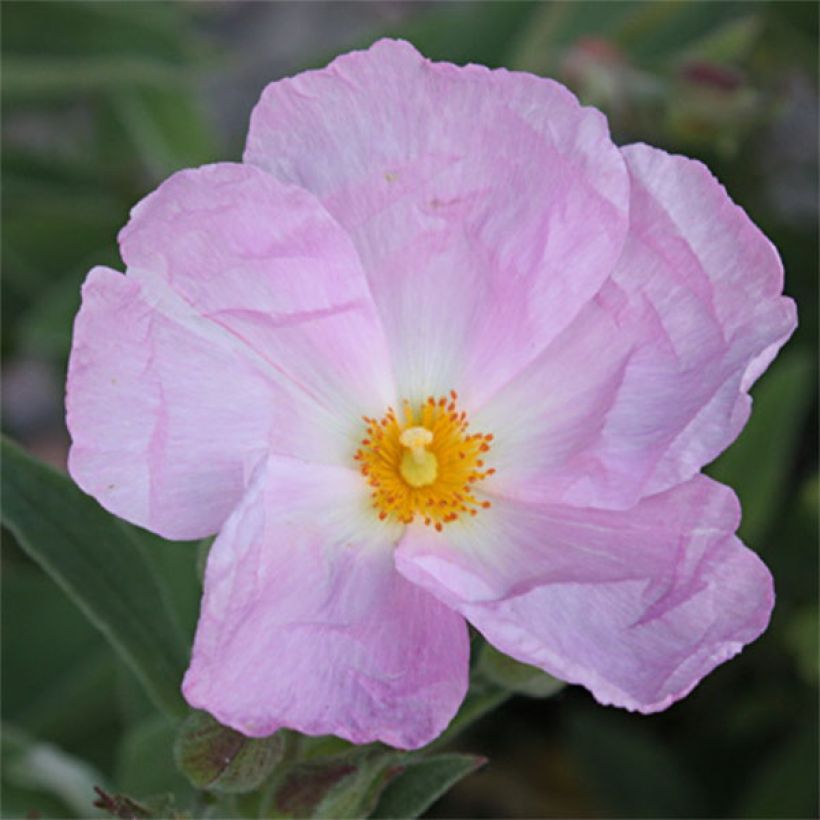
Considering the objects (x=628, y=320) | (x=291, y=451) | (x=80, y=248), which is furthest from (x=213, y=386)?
(x=80, y=248)

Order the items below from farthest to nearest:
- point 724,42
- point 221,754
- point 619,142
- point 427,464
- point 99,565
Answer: point 619,142, point 724,42, point 99,565, point 427,464, point 221,754

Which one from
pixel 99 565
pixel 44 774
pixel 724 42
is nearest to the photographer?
pixel 99 565

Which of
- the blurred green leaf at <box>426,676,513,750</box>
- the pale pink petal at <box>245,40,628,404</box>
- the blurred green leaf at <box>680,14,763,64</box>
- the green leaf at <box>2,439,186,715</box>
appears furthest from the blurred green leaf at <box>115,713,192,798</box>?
the blurred green leaf at <box>680,14,763,64</box>

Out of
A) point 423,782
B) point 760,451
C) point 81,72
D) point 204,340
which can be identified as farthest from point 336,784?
point 81,72

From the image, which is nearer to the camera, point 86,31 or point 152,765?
point 152,765

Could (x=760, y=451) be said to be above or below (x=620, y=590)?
below

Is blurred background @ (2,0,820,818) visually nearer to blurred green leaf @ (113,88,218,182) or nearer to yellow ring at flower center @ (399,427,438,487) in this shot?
blurred green leaf @ (113,88,218,182)

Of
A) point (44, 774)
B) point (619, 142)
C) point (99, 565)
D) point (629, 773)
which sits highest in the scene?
point (99, 565)

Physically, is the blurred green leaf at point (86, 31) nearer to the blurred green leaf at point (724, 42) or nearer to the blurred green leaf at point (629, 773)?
the blurred green leaf at point (724, 42)

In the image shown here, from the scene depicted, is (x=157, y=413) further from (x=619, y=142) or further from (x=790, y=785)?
(x=619, y=142)
